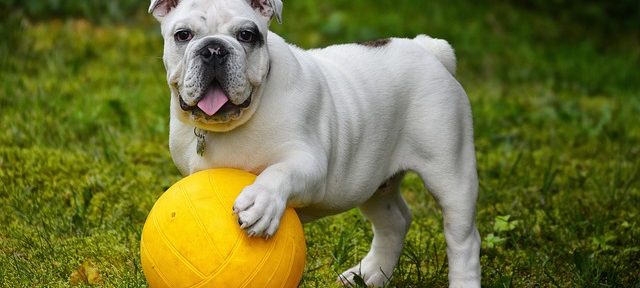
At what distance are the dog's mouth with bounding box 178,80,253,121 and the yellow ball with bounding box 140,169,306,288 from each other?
25cm

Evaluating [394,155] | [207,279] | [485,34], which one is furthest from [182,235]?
[485,34]

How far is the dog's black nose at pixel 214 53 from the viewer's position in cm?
433

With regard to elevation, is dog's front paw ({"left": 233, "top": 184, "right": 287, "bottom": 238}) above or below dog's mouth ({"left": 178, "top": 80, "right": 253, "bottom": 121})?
below

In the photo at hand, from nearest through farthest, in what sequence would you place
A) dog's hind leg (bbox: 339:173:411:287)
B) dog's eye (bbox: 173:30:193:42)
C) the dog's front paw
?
the dog's front paw, dog's eye (bbox: 173:30:193:42), dog's hind leg (bbox: 339:173:411:287)

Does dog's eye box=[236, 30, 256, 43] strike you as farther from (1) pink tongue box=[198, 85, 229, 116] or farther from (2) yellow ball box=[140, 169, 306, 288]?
(2) yellow ball box=[140, 169, 306, 288]

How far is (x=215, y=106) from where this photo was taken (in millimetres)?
4410

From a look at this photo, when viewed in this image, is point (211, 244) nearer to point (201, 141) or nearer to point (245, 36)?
point (201, 141)

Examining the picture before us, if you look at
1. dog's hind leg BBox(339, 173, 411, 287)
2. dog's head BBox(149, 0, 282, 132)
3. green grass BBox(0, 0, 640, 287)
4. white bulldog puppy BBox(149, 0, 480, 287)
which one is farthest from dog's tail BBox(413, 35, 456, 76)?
dog's head BBox(149, 0, 282, 132)

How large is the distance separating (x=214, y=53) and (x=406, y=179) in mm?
3440

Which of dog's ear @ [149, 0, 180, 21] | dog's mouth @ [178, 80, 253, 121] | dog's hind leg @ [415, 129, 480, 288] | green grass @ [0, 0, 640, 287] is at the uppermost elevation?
dog's ear @ [149, 0, 180, 21]

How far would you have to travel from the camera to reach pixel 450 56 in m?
5.67

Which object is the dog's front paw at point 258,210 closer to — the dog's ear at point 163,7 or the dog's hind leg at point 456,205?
the dog's ear at point 163,7

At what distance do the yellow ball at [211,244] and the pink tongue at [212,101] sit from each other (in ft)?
0.93

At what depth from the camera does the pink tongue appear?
14.5ft
